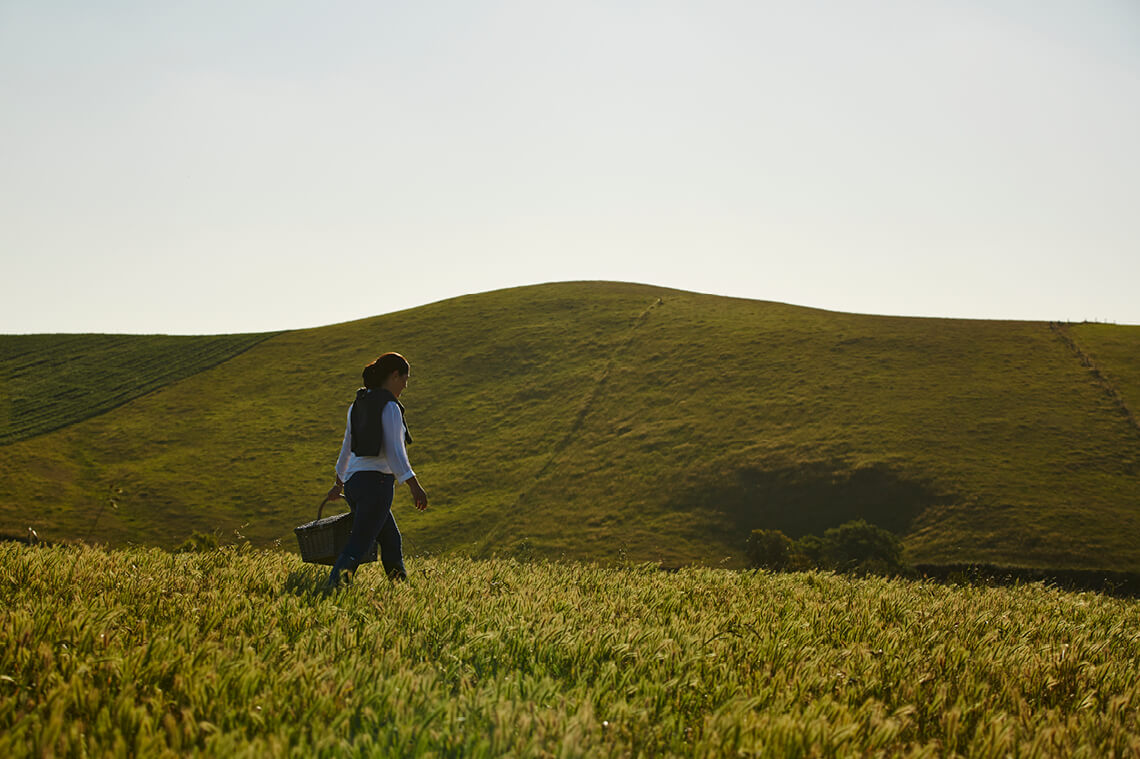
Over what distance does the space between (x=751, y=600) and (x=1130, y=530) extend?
44490 mm

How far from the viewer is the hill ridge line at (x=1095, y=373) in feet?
177

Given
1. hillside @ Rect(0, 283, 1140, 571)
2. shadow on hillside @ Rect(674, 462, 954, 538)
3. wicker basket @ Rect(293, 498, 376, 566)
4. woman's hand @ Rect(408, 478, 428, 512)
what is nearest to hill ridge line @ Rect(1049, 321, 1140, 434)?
hillside @ Rect(0, 283, 1140, 571)

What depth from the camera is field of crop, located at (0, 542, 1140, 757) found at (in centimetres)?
311

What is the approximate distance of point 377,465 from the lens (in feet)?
25.8

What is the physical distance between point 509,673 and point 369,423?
4.12m

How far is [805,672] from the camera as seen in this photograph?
4574 millimetres

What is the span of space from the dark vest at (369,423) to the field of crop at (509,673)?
4.33 feet

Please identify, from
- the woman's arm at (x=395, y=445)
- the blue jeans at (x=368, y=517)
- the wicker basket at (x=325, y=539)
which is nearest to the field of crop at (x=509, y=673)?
the wicker basket at (x=325, y=539)

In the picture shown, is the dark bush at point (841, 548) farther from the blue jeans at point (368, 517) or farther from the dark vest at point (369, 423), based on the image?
the dark vest at point (369, 423)

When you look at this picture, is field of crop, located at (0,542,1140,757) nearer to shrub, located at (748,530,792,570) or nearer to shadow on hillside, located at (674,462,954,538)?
shrub, located at (748,530,792,570)

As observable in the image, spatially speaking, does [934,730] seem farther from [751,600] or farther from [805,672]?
[751,600]

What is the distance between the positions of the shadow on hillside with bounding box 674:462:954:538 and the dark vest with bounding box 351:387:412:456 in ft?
136

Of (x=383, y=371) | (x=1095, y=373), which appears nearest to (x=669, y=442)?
(x=1095, y=373)

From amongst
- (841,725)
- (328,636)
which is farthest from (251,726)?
(841,725)
